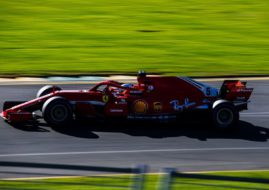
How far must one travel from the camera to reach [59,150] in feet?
54.5

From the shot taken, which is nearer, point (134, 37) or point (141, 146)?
point (141, 146)

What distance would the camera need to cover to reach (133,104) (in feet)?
60.7

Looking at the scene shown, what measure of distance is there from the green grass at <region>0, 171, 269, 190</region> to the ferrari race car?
395cm

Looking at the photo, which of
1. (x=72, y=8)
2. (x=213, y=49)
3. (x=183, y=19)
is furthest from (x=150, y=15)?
(x=213, y=49)

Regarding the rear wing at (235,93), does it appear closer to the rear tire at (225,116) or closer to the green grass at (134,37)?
the rear tire at (225,116)

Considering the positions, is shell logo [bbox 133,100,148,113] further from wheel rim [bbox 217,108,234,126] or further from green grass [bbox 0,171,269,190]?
green grass [bbox 0,171,269,190]

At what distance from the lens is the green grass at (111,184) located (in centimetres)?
933

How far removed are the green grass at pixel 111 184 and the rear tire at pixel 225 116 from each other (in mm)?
3584

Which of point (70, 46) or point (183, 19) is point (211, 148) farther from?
point (183, 19)

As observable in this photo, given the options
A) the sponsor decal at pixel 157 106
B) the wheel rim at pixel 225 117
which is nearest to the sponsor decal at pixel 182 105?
the sponsor decal at pixel 157 106

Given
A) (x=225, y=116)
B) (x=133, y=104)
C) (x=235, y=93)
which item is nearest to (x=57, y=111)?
(x=133, y=104)

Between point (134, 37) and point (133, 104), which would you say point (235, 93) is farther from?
point (134, 37)

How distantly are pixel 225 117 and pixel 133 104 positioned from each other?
2271mm

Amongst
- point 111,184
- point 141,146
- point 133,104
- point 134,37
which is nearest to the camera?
point 111,184
